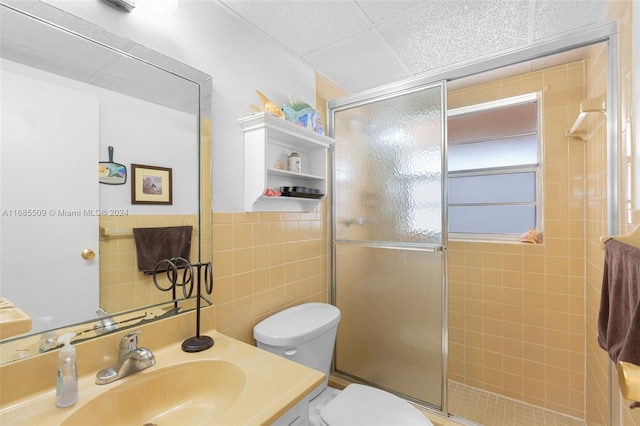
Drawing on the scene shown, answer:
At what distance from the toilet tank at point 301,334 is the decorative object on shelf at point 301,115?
102cm

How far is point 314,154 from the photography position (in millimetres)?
1836

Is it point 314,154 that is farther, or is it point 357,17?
point 314,154

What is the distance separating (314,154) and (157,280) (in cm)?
112

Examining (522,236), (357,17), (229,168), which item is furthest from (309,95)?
(522,236)

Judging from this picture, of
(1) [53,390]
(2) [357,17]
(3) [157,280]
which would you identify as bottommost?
(1) [53,390]

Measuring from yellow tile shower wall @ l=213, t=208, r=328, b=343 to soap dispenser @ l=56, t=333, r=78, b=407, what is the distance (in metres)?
0.55

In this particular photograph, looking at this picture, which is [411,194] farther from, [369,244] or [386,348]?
[386,348]

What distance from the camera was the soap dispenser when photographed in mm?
751

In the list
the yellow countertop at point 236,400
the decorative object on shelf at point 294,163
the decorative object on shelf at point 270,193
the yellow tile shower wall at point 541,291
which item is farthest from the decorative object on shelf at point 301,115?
the yellow tile shower wall at point 541,291

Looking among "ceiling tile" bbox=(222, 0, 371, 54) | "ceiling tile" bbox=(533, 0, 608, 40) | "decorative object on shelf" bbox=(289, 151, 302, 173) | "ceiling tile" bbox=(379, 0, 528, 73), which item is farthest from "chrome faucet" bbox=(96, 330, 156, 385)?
"ceiling tile" bbox=(533, 0, 608, 40)

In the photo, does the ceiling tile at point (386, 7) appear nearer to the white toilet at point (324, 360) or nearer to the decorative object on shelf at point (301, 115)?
the decorative object on shelf at point (301, 115)

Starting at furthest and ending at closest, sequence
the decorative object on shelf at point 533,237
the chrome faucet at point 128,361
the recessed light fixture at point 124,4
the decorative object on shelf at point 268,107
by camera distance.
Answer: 1. the decorative object on shelf at point 533,237
2. the decorative object on shelf at point 268,107
3. the recessed light fixture at point 124,4
4. the chrome faucet at point 128,361

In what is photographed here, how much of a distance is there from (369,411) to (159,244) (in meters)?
1.11

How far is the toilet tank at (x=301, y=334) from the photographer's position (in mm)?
1340
